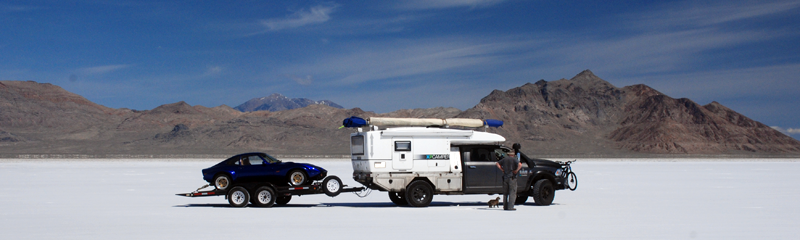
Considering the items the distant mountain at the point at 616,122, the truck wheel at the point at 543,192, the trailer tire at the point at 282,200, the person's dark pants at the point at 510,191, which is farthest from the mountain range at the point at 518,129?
the person's dark pants at the point at 510,191

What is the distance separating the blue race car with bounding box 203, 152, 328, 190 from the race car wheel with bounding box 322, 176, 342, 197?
0.84ft

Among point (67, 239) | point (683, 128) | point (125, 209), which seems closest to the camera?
point (67, 239)

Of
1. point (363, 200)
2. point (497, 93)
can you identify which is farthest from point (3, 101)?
point (363, 200)

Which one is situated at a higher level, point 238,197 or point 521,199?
point 238,197

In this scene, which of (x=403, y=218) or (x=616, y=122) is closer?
(x=403, y=218)

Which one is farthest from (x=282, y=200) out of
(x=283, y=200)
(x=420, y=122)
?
(x=420, y=122)

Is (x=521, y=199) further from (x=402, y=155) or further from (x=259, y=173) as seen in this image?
(x=259, y=173)

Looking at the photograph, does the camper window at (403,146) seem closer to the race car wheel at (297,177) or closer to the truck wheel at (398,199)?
the truck wheel at (398,199)

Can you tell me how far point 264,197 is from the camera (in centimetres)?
1967

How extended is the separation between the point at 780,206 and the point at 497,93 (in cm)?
16854

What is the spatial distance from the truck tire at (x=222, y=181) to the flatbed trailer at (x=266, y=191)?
10 centimetres

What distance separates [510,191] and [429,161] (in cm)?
230

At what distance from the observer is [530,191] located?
20.1 m

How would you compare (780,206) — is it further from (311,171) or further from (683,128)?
(683,128)
